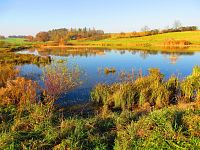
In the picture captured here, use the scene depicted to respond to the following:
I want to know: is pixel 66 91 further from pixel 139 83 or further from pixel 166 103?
pixel 166 103

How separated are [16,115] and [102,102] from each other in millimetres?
5962

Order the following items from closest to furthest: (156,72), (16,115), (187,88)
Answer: (16,115) → (187,88) → (156,72)

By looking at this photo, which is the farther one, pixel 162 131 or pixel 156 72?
pixel 156 72

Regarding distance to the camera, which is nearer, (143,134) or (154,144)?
(154,144)

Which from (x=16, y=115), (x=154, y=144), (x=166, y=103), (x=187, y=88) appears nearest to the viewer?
(x=154, y=144)

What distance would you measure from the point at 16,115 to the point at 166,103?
7255 mm

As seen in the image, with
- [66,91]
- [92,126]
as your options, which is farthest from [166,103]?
[92,126]

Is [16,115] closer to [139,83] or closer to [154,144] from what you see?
[154,144]

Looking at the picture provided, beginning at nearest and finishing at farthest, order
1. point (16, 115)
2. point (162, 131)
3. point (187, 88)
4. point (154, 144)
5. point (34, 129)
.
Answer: point (154, 144)
point (162, 131)
point (34, 129)
point (16, 115)
point (187, 88)

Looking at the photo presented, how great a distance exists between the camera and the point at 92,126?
7184 mm

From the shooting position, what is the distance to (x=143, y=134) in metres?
6.63

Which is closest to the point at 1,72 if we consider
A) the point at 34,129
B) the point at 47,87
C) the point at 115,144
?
the point at 47,87

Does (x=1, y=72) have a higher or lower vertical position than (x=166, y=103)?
higher

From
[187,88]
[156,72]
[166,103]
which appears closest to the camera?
[166,103]
